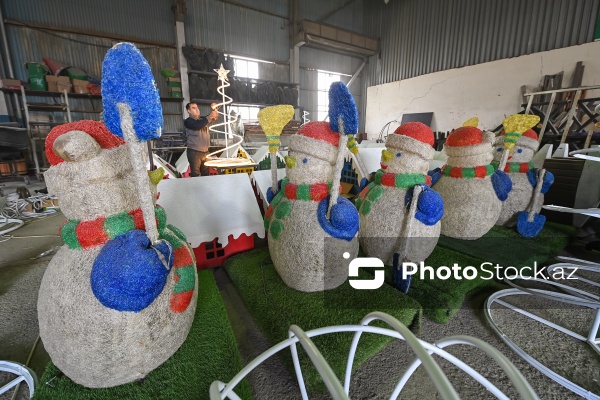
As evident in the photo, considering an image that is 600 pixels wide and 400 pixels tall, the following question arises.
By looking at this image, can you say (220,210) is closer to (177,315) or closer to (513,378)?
(177,315)

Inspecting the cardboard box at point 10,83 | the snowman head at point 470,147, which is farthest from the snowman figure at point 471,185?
the cardboard box at point 10,83

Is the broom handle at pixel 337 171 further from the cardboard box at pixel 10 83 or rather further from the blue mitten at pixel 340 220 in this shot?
the cardboard box at pixel 10 83

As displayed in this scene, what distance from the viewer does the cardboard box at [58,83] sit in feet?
19.0

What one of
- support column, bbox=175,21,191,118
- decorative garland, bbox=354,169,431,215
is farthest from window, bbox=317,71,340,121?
decorative garland, bbox=354,169,431,215

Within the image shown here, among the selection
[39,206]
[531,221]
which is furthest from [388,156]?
[39,206]

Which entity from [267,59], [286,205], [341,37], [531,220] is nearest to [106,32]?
[267,59]

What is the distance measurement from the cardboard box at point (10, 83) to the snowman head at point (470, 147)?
791cm

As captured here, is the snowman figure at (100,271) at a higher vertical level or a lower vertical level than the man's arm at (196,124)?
lower

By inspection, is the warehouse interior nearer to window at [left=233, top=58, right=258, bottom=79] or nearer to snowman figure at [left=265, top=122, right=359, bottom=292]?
snowman figure at [left=265, top=122, right=359, bottom=292]

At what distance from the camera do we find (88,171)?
790 millimetres

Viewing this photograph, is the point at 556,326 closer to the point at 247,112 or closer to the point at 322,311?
the point at 322,311

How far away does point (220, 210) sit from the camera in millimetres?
1825

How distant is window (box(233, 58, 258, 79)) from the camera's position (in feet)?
26.6

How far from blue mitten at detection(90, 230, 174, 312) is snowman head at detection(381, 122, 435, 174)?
122 cm
